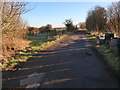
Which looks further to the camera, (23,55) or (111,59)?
(23,55)

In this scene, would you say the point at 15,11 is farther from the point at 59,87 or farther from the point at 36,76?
the point at 59,87

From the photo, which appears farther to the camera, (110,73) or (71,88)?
(110,73)

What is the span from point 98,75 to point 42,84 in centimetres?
256

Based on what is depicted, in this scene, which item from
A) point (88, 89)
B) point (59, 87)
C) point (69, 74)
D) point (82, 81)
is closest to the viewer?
point (88, 89)

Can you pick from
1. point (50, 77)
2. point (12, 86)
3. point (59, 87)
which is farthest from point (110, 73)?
point (12, 86)

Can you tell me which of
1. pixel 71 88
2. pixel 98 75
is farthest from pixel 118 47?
pixel 71 88

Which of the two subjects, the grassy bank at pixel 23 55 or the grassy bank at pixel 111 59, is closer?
the grassy bank at pixel 111 59

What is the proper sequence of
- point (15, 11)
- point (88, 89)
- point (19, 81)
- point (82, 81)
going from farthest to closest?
point (15, 11) → point (19, 81) → point (82, 81) → point (88, 89)

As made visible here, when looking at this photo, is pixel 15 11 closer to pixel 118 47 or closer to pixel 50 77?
pixel 50 77

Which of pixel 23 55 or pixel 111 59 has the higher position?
pixel 111 59

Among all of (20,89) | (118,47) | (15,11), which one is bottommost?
(20,89)

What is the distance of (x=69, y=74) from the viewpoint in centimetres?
485

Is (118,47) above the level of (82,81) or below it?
above

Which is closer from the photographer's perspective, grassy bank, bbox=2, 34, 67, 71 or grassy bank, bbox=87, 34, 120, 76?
grassy bank, bbox=87, 34, 120, 76
